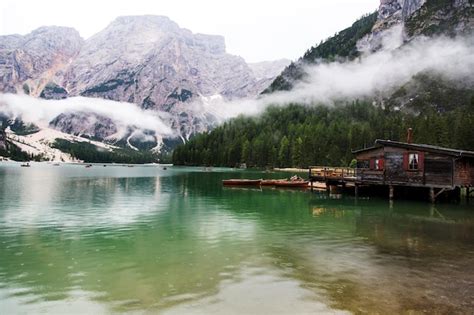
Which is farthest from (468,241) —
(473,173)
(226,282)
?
(473,173)

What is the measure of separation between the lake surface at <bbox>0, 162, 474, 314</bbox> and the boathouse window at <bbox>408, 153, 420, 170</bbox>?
12857 millimetres

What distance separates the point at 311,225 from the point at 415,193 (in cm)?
3270

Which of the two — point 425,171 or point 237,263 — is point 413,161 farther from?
point 237,263

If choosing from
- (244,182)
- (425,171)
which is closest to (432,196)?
(425,171)

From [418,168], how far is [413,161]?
48.2 inches

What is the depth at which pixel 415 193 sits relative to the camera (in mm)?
61625

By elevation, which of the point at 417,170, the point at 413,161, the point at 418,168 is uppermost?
the point at 413,161

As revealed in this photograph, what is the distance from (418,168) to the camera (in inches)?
2176

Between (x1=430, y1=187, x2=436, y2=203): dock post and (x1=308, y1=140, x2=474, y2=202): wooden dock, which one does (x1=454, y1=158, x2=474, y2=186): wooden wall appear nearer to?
(x1=308, y1=140, x2=474, y2=202): wooden dock

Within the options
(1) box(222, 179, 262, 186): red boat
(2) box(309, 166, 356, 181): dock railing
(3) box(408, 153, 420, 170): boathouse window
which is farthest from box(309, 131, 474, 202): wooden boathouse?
(1) box(222, 179, 262, 186): red boat

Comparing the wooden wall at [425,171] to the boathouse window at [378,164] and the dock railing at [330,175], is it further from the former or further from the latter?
the dock railing at [330,175]

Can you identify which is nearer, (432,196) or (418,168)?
(432,196)

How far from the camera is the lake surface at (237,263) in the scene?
15844mm

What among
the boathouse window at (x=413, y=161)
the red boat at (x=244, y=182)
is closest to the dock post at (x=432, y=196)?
the boathouse window at (x=413, y=161)
